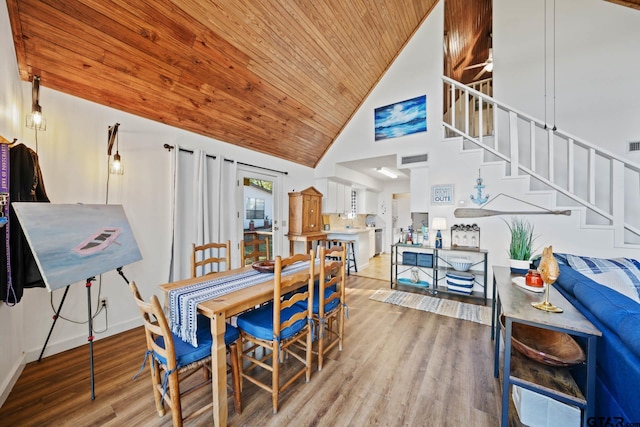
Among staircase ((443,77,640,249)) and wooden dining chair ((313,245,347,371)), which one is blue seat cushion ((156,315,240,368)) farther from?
staircase ((443,77,640,249))

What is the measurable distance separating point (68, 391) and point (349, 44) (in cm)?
493

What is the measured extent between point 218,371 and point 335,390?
914 mm

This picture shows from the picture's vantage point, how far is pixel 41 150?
2137mm

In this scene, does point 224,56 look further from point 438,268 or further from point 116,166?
point 438,268

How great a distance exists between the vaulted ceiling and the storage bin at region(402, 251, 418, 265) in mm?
2882

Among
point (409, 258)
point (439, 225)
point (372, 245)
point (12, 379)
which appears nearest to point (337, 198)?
point (372, 245)

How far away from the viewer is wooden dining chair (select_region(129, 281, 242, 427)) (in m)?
1.29

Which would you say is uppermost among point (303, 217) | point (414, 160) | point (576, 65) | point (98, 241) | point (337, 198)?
point (576, 65)

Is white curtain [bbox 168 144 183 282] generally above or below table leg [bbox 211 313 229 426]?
above

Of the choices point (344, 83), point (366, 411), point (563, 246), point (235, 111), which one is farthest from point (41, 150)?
point (563, 246)

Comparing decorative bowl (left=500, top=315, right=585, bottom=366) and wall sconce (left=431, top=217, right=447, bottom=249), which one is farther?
wall sconce (left=431, top=217, right=447, bottom=249)

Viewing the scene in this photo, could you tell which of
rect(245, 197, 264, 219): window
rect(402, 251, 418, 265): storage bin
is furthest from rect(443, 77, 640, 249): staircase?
rect(245, 197, 264, 219): window

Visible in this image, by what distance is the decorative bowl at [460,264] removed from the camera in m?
3.71

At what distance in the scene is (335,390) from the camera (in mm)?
1787
